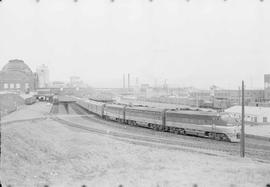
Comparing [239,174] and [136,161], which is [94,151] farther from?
[239,174]

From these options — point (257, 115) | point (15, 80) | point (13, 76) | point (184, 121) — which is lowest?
point (257, 115)

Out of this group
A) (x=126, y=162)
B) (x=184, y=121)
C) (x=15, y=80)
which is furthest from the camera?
(x=15, y=80)

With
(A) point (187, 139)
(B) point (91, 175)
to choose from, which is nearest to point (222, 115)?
(A) point (187, 139)

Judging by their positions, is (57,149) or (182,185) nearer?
(182,185)

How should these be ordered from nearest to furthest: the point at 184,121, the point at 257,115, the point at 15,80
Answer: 1. the point at 184,121
2. the point at 257,115
3. the point at 15,80

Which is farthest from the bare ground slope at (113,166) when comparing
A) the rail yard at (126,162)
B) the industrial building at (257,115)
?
the industrial building at (257,115)

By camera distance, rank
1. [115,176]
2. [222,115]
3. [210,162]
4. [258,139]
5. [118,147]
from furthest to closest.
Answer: [258,139] → [222,115] → [118,147] → [210,162] → [115,176]

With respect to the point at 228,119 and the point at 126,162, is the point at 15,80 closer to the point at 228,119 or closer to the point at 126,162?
the point at 228,119

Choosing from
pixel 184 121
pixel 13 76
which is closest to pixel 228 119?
pixel 184 121
